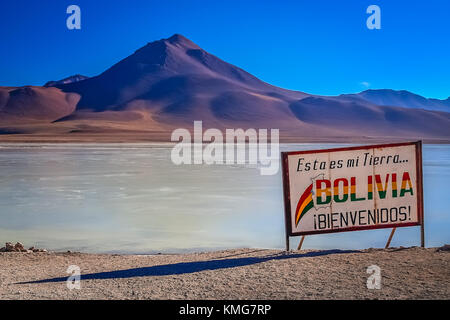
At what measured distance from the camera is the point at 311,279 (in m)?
5.50

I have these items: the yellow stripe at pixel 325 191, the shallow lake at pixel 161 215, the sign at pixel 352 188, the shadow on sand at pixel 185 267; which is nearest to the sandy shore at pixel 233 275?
the shadow on sand at pixel 185 267

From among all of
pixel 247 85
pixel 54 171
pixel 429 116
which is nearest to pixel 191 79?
pixel 247 85

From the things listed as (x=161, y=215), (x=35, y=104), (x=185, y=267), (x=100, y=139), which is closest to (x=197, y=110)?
(x=35, y=104)

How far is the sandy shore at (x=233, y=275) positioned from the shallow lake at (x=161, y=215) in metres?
1.32

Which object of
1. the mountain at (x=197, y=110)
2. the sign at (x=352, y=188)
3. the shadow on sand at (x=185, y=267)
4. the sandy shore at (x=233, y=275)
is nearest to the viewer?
the sandy shore at (x=233, y=275)

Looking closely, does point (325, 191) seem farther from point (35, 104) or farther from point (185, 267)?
point (35, 104)

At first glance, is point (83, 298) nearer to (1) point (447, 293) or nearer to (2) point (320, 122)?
(1) point (447, 293)

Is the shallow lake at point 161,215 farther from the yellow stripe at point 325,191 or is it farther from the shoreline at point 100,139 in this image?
the shoreline at point 100,139

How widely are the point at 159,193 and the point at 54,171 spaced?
8.36 meters

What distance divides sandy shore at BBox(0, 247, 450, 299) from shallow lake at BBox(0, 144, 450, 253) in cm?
132

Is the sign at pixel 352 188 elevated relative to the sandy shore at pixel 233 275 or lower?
elevated

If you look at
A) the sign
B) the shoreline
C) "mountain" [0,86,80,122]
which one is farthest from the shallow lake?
"mountain" [0,86,80,122]

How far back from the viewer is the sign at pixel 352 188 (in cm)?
700

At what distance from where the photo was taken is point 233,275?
5773mm
